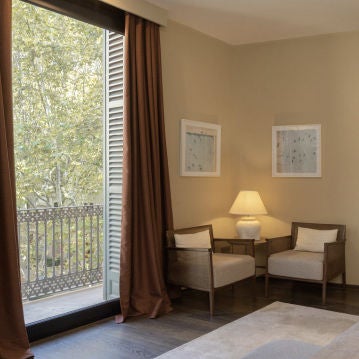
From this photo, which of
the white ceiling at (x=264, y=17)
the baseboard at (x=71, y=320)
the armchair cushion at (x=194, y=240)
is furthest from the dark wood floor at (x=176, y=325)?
the white ceiling at (x=264, y=17)

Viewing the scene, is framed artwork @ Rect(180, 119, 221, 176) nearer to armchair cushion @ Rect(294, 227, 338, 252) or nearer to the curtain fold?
armchair cushion @ Rect(294, 227, 338, 252)

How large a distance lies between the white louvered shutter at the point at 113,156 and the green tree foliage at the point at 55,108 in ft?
6.30

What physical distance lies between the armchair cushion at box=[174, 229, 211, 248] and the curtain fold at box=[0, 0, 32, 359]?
180cm

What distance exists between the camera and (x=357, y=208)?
543 centimetres

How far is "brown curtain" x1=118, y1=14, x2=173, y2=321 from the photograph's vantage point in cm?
435

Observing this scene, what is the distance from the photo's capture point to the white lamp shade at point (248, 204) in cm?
549

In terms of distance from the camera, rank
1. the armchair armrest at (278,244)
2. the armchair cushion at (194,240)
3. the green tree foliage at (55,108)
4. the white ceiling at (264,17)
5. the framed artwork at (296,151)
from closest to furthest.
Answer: the white ceiling at (264,17) < the armchair cushion at (194,240) < the armchair armrest at (278,244) < the framed artwork at (296,151) < the green tree foliage at (55,108)

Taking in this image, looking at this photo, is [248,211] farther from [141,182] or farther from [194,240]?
[141,182]

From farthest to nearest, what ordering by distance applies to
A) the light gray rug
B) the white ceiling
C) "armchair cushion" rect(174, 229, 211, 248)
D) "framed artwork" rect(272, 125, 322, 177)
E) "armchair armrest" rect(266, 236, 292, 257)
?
"framed artwork" rect(272, 125, 322, 177), "armchair armrest" rect(266, 236, 292, 257), "armchair cushion" rect(174, 229, 211, 248), the white ceiling, the light gray rug

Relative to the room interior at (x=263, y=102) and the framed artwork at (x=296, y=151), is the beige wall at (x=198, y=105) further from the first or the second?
the framed artwork at (x=296, y=151)

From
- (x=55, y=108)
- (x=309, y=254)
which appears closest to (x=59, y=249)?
(x=55, y=108)

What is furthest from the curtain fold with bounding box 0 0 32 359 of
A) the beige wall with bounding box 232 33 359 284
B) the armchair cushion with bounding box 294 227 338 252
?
the beige wall with bounding box 232 33 359 284

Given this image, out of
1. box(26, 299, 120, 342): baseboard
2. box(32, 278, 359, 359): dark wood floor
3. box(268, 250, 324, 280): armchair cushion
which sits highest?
box(268, 250, 324, 280): armchair cushion

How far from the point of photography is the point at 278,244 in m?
5.38
